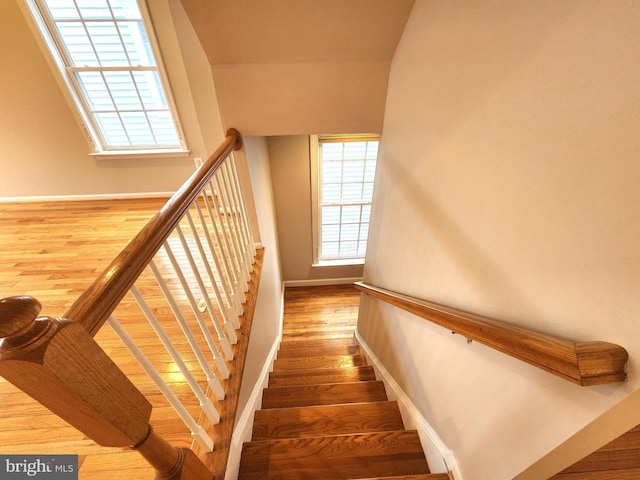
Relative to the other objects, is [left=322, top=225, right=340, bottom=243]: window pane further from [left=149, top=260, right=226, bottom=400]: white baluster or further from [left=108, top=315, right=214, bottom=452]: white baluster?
[left=108, top=315, right=214, bottom=452]: white baluster

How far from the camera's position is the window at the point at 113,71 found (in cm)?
229

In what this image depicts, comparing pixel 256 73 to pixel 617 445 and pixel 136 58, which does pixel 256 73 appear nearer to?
pixel 136 58

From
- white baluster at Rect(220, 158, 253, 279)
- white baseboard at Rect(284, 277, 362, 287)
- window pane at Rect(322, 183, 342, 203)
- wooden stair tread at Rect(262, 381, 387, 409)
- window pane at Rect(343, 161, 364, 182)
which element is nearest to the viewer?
white baluster at Rect(220, 158, 253, 279)

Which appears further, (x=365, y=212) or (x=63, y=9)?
(x=365, y=212)

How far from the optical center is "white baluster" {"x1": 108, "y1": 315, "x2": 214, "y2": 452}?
0.61 meters

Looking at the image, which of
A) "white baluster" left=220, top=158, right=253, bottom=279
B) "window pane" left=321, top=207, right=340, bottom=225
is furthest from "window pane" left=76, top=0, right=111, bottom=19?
"window pane" left=321, top=207, right=340, bottom=225

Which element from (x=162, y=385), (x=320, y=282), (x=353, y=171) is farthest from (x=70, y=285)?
(x=320, y=282)

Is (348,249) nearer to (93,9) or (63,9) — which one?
(93,9)

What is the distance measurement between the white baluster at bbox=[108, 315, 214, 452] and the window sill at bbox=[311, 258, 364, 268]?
3211 mm

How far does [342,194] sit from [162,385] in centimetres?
306

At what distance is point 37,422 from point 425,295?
1852mm

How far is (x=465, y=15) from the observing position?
0.84 metres

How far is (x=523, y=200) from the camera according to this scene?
25.7 inches

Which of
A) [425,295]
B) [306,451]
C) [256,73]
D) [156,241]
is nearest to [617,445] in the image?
[425,295]
